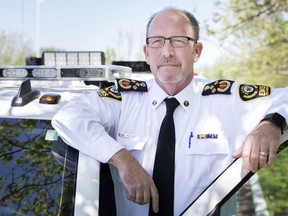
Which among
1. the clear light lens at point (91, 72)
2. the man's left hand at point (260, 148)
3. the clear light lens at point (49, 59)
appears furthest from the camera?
the clear light lens at point (49, 59)

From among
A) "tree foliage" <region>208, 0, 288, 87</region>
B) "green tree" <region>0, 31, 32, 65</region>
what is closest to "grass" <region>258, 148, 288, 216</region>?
"tree foliage" <region>208, 0, 288, 87</region>

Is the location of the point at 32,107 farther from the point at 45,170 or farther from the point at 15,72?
the point at 15,72

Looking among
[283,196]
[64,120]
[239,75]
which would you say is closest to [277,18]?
[283,196]

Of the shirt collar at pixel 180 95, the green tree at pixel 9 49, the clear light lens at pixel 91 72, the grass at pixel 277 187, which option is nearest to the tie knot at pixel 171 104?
the shirt collar at pixel 180 95

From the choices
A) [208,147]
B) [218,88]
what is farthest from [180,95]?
[208,147]

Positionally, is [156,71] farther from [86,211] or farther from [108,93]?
[86,211]

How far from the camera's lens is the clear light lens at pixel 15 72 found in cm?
245

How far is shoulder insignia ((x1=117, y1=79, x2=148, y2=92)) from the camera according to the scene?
2.08m

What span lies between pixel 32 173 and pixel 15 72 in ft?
2.97

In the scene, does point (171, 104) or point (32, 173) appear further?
point (171, 104)

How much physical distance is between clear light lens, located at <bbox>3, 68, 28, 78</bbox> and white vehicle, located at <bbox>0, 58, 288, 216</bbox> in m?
0.37

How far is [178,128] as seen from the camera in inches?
76.1

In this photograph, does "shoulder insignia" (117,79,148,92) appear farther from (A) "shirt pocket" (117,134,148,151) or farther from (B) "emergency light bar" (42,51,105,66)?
(B) "emergency light bar" (42,51,105,66)

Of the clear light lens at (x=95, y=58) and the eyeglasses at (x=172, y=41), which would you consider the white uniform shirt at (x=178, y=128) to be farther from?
the clear light lens at (x=95, y=58)
